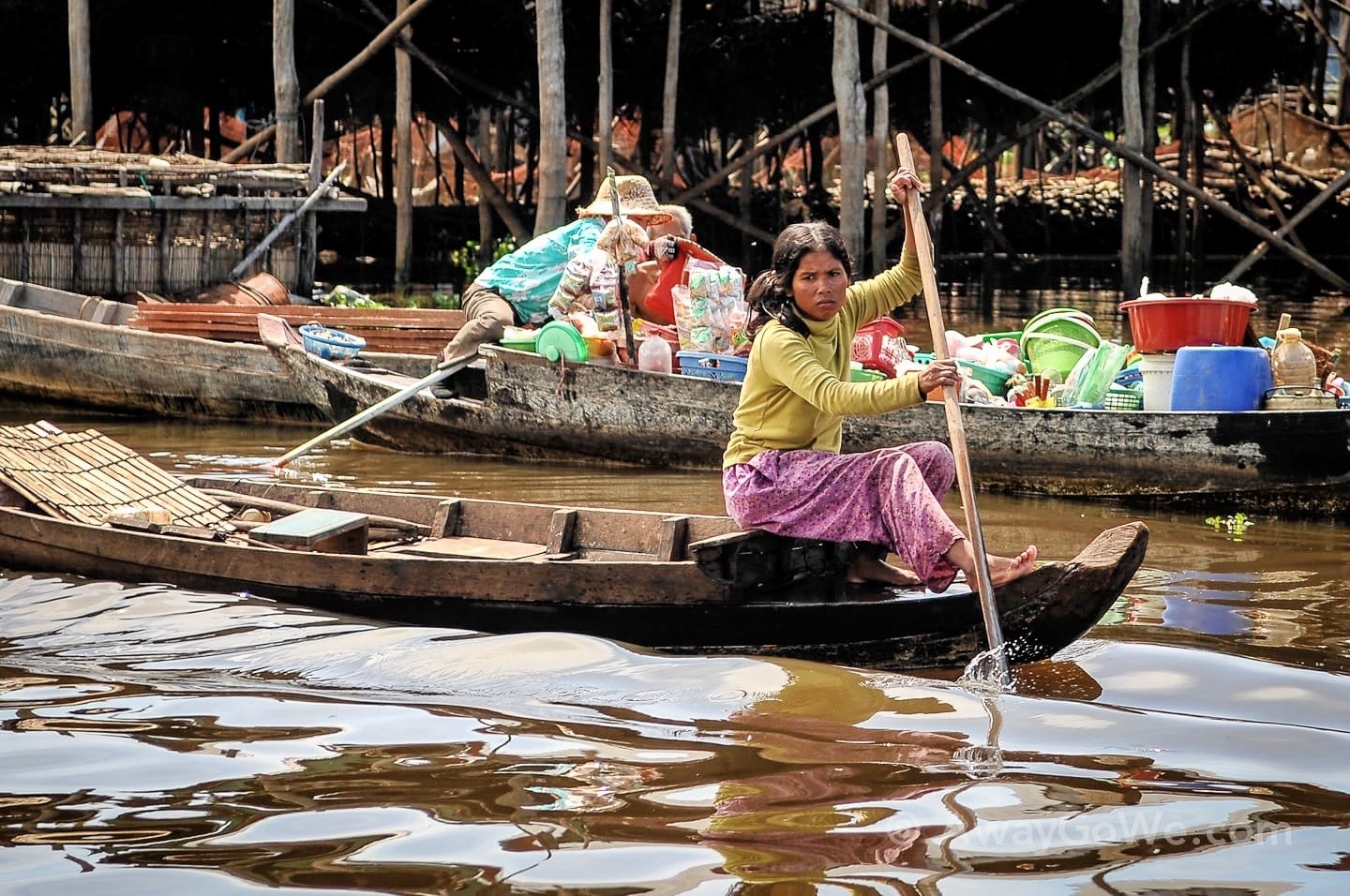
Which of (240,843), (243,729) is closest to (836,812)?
(240,843)

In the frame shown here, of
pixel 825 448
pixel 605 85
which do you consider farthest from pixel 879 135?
pixel 825 448

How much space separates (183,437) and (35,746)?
537 cm

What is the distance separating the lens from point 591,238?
7680 mm

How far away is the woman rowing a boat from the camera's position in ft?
13.1

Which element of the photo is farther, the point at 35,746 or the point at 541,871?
the point at 35,746

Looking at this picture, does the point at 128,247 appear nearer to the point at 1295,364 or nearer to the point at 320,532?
the point at 320,532

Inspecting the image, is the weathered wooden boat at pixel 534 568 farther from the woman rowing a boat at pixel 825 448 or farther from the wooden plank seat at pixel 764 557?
the woman rowing a boat at pixel 825 448

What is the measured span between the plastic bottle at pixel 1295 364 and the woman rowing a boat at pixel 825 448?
2.62 m

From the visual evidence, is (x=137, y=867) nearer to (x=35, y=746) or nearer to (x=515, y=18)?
(x=35, y=746)

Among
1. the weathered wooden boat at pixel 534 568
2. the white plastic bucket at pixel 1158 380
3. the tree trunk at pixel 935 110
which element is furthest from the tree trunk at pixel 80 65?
the white plastic bucket at pixel 1158 380

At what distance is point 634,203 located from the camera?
7578mm

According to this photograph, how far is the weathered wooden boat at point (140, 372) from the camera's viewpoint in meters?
8.98

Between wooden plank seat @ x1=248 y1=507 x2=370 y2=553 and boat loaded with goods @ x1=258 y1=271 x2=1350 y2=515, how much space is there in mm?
2605

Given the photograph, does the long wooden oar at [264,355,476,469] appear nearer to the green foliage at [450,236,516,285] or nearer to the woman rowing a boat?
the woman rowing a boat
